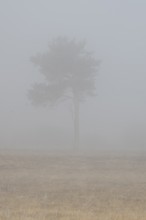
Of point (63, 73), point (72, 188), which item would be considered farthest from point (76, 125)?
point (72, 188)

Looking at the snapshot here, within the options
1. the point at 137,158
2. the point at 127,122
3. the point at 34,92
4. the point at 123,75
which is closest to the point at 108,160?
the point at 137,158

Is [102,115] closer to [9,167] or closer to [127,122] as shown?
[127,122]

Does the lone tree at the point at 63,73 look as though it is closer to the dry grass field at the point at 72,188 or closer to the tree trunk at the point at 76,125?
the tree trunk at the point at 76,125

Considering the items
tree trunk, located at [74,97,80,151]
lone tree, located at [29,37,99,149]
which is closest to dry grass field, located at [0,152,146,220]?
tree trunk, located at [74,97,80,151]

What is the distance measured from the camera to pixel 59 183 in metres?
21.0

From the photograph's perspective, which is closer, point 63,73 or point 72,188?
point 72,188

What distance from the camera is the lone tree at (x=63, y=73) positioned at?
154 feet

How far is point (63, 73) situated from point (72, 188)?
28255mm

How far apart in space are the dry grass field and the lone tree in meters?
15.9

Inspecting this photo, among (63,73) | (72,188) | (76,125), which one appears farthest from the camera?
(63,73)

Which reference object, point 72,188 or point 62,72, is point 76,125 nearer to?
point 62,72

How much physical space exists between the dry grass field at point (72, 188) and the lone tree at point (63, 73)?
15948mm

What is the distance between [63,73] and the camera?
155 feet

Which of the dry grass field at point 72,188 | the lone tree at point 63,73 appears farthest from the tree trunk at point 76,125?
the dry grass field at point 72,188
